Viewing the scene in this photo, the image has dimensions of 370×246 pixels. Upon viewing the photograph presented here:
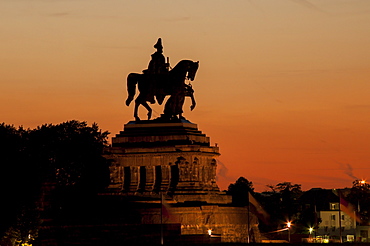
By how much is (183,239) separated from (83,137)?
51373 millimetres

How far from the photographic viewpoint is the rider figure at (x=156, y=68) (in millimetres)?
119938

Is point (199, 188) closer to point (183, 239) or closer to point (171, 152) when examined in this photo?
point (171, 152)

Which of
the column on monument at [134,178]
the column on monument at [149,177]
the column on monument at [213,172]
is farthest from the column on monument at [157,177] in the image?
the column on monument at [213,172]

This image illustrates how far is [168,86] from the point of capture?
120 meters

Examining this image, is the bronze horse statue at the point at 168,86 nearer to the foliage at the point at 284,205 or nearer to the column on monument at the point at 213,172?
the column on monument at the point at 213,172

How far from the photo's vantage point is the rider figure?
393 feet

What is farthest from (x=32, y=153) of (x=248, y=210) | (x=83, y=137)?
(x=248, y=210)

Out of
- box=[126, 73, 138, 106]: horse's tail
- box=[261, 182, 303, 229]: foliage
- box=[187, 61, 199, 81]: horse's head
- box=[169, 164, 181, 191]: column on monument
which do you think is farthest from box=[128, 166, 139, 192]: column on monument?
box=[261, 182, 303, 229]: foliage

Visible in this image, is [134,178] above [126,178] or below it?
below

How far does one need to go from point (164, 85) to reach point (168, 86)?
377mm

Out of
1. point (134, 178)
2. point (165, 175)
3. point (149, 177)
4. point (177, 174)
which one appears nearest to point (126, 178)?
point (134, 178)

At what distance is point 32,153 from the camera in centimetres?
14100

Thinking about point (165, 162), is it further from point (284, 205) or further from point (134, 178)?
point (284, 205)

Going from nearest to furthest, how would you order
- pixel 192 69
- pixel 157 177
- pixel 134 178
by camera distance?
pixel 157 177
pixel 134 178
pixel 192 69
